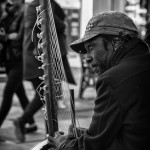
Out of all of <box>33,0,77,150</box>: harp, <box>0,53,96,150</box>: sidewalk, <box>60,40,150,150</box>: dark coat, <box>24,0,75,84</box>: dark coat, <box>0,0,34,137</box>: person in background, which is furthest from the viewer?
<box>0,0,34,137</box>: person in background

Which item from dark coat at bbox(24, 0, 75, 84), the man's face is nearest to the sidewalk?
dark coat at bbox(24, 0, 75, 84)

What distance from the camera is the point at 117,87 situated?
2010 mm

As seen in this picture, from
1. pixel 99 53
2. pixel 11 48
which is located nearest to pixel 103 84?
pixel 99 53

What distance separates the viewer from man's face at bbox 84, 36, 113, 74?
2170 millimetres

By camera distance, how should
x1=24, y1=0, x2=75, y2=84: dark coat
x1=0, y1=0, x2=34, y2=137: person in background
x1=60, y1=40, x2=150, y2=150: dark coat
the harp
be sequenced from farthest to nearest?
1. x1=0, y1=0, x2=34, y2=137: person in background
2. x1=24, y1=0, x2=75, y2=84: dark coat
3. the harp
4. x1=60, y1=40, x2=150, y2=150: dark coat

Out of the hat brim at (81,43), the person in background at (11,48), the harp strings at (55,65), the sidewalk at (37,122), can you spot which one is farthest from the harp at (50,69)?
the person in background at (11,48)

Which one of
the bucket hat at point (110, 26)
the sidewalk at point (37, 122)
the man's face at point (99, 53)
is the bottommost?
the sidewalk at point (37, 122)

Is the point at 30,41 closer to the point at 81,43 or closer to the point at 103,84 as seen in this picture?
the point at 81,43

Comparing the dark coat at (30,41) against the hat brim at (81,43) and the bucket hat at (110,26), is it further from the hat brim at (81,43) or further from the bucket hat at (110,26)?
the bucket hat at (110,26)

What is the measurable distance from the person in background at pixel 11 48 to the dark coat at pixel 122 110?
11.9 ft

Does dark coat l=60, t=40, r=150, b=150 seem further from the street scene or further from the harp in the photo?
the harp

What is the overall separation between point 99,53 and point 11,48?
3637mm

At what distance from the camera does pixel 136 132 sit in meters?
2.00

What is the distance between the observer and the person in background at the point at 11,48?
5.61 meters
